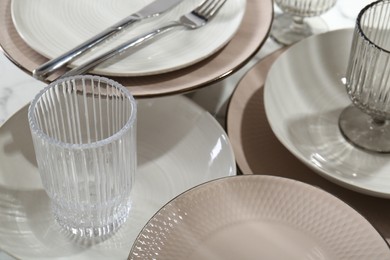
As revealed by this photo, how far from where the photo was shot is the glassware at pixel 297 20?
2.71ft

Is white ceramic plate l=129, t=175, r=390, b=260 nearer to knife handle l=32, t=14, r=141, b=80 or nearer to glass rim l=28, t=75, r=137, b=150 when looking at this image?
glass rim l=28, t=75, r=137, b=150

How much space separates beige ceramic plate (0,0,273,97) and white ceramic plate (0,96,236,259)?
0.03 m

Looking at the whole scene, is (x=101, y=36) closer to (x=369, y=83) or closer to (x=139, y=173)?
(x=139, y=173)

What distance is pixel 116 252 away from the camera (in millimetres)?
563

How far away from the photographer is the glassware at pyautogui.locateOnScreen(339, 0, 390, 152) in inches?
24.5

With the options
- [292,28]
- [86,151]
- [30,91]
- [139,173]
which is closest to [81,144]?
[86,151]

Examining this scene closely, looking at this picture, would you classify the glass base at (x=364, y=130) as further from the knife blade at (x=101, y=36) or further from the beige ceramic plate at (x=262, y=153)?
the knife blade at (x=101, y=36)

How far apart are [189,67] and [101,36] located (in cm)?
9

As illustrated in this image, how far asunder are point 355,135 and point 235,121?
0.12 metres

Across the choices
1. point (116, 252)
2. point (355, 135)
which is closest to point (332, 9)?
point (355, 135)

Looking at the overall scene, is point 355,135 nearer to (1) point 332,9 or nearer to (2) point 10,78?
(1) point 332,9

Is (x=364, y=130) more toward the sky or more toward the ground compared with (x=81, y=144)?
more toward the ground

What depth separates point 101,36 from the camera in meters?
0.67

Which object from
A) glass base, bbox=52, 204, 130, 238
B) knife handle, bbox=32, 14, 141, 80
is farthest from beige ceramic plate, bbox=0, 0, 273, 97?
glass base, bbox=52, 204, 130, 238
